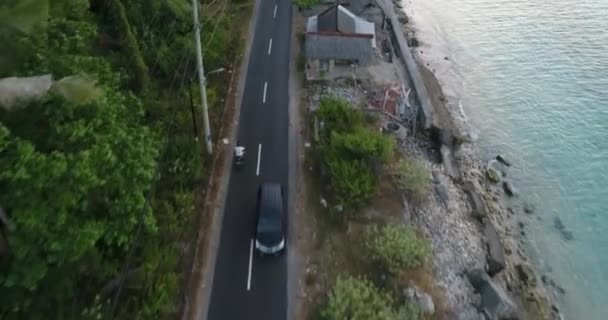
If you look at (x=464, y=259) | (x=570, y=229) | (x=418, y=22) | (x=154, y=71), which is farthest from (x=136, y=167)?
(x=418, y=22)

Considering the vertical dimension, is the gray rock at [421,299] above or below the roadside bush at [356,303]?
below

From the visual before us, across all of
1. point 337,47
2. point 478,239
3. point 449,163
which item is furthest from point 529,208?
point 337,47

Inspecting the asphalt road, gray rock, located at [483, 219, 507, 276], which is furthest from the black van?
gray rock, located at [483, 219, 507, 276]

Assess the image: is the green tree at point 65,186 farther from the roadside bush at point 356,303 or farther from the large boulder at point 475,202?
the large boulder at point 475,202

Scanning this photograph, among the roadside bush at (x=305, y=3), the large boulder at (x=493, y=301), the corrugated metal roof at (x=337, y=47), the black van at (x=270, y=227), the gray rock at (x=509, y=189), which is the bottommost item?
the gray rock at (x=509, y=189)

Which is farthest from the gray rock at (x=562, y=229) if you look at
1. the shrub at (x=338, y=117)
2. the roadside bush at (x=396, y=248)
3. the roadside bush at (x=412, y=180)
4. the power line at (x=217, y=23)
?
the power line at (x=217, y=23)

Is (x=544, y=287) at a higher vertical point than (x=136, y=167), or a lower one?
lower

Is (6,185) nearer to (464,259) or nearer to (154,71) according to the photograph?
(154,71)
